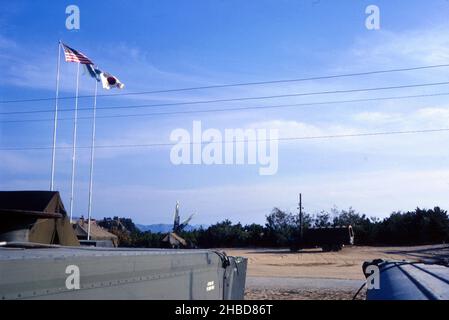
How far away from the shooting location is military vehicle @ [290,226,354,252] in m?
48.2

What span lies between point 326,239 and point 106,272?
1849 inches

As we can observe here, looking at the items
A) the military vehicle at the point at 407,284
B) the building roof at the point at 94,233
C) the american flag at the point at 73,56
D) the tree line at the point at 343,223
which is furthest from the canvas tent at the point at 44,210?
the tree line at the point at 343,223

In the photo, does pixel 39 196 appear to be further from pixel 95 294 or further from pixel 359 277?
pixel 359 277

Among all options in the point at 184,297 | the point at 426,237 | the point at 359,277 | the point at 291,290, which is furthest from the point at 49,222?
the point at 426,237

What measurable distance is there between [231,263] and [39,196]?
17.7 ft

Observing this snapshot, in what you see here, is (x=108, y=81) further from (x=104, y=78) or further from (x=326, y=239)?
(x=326, y=239)

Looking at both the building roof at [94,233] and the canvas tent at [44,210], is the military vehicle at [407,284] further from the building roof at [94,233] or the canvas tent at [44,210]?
the building roof at [94,233]

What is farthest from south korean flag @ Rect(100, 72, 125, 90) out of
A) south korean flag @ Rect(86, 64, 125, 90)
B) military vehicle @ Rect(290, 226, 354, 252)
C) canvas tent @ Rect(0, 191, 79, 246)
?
military vehicle @ Rect(290, 226, 354, 252)

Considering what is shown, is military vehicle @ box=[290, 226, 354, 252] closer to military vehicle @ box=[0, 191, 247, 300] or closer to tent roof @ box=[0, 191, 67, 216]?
tent roof @ box=[0, 191, 67, 216]

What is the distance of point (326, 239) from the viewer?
4912 centimetres

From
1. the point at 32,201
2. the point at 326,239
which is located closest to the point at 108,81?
the point at 32,201

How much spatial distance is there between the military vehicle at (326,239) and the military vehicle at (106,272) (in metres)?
41.9

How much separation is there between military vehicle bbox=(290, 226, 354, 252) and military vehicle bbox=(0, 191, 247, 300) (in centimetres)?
4192

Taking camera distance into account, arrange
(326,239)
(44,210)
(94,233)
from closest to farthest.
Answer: (44,210), (94,233), (326,239)
